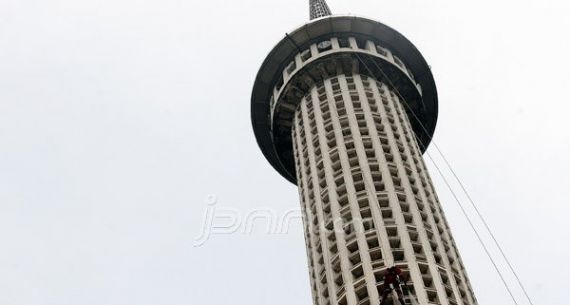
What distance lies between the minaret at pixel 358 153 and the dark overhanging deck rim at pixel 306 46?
0.35 ft

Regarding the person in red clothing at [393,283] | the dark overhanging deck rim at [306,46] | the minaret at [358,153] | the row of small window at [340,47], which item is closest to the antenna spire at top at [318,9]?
the dark overhanging deck rim at [306,46]

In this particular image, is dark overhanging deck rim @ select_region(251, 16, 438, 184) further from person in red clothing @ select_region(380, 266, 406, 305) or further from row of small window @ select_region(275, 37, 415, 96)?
person in red clothing @ select_region(380, 266, 406, 305)

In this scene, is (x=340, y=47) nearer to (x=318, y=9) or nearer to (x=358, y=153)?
(x=358, y=153)

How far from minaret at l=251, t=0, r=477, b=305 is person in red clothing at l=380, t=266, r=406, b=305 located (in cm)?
76

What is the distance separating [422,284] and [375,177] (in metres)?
13.6

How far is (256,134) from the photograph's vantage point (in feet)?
282

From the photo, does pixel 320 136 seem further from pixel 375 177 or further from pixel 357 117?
pixel 375 177

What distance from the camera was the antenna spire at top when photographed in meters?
101

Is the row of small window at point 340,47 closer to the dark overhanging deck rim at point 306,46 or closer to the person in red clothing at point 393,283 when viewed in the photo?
the dark overhanging deck rim at point 306,46

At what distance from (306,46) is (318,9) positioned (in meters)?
22.2

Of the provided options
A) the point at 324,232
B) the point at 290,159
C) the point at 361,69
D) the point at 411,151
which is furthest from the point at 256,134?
the point at 324,232

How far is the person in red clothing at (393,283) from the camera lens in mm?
44125

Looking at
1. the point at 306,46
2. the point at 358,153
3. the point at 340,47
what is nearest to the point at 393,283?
the point at 358,153

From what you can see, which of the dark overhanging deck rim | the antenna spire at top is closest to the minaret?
the dark overhanging deck rim
